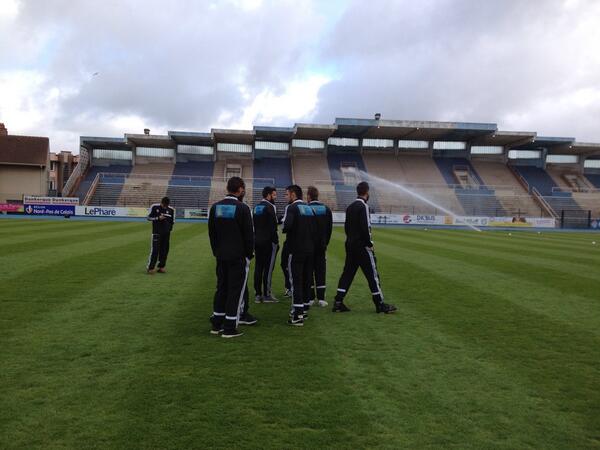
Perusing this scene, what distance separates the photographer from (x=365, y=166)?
56.1 metres

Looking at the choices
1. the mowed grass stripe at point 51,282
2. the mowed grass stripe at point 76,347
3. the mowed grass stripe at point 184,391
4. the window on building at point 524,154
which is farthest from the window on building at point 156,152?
the mowed grass stripe at point 184,391

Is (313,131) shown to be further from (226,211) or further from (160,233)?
(226,211)

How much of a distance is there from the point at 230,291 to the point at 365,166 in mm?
51607

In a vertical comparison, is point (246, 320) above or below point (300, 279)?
below

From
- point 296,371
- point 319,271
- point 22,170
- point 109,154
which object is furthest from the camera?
point 109,154

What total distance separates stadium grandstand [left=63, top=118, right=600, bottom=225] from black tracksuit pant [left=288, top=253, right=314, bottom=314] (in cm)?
3991

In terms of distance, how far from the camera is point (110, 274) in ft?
33.4

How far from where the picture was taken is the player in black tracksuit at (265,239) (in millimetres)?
7617

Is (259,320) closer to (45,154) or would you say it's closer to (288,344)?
(288,344)

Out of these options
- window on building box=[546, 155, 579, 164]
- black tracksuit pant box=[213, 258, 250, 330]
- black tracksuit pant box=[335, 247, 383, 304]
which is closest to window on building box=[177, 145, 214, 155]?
window on building box=[546, 155, 579, 164]

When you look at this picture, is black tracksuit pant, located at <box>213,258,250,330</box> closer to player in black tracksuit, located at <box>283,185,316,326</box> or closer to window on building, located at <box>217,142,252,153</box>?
player in black tracksuit, located at <box>283,185,316,326</box>

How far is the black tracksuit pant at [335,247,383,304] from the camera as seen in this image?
7.32 meters

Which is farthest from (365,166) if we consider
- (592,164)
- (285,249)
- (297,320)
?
(297,320)

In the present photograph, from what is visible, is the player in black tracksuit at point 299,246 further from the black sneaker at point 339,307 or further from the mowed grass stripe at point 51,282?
the mowed grass stripe at point 51,282
